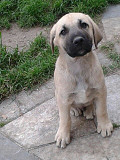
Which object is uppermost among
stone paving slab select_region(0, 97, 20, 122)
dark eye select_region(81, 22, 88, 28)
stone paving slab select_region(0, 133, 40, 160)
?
dark eye select_region(81, 22, 88, 28)

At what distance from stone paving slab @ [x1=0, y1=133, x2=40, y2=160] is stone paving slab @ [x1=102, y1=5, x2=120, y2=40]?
2625 mm

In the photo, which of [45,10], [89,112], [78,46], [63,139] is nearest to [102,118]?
A: [89,112]

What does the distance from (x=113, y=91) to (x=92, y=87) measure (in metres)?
0.98

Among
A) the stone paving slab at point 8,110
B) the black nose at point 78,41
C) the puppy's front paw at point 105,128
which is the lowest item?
the stone paving slab at point 8,110

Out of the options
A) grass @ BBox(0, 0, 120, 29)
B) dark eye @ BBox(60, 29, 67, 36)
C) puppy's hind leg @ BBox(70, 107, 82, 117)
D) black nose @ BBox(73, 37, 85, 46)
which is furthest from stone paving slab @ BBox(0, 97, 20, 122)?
grass @ BBox(0, 0, 120, 29)

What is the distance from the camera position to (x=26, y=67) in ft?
17.4

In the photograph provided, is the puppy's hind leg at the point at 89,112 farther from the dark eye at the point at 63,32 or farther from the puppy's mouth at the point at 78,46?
the dark eye at the point at 63,32

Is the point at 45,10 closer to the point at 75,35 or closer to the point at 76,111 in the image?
the point at 76,111

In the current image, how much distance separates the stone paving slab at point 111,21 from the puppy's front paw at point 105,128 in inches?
84.6

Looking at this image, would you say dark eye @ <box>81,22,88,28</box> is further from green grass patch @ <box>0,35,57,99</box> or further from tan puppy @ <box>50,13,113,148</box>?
green grass patch @ <box>0,35,57,99</box>

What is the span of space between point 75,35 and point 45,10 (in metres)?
3.47

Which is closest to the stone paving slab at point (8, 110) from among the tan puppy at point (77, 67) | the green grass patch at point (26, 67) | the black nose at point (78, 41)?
the green grass patch at point (26, 67)

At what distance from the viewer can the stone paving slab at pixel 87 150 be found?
12.0ft

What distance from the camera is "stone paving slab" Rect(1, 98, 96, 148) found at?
4.04 metres
